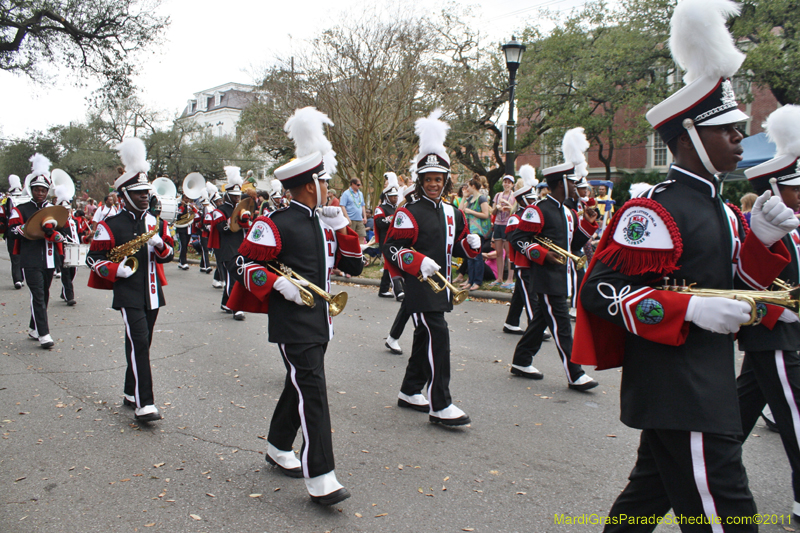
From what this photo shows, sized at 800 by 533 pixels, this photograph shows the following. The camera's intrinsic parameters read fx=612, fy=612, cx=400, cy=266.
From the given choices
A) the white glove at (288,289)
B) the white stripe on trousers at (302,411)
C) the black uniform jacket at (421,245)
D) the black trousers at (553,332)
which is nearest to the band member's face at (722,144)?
the white glove at (288,289)

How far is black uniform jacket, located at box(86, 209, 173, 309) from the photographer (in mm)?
5062

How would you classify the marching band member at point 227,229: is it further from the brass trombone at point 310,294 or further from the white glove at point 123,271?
the brass trombone at point 310,294

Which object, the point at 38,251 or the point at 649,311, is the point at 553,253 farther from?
the point at 38,251

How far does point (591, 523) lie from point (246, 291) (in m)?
2.45

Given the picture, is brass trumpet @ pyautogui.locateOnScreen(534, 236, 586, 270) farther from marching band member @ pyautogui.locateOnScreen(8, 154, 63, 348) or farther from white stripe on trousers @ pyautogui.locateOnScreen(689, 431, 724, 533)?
marching band member @ pyautogui.locateOnScreen(8, 154, 63, 348)

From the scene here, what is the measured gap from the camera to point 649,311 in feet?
7.11

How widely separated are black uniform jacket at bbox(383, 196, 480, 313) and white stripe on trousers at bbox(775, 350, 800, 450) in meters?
2.28

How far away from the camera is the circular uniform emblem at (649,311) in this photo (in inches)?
84.7

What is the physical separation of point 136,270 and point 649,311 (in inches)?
168

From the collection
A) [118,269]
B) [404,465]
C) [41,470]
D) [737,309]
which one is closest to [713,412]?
[737,309]

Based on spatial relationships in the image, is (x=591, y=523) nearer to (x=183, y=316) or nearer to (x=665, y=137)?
(x=665, y=137)

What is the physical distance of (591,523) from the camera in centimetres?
336

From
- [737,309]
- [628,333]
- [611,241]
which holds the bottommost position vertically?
[628,333]

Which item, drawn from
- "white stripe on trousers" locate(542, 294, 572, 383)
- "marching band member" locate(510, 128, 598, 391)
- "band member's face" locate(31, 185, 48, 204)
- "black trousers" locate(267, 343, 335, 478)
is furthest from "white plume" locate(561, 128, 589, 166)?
"band member's face" locate(31, 185, 48, 204)
